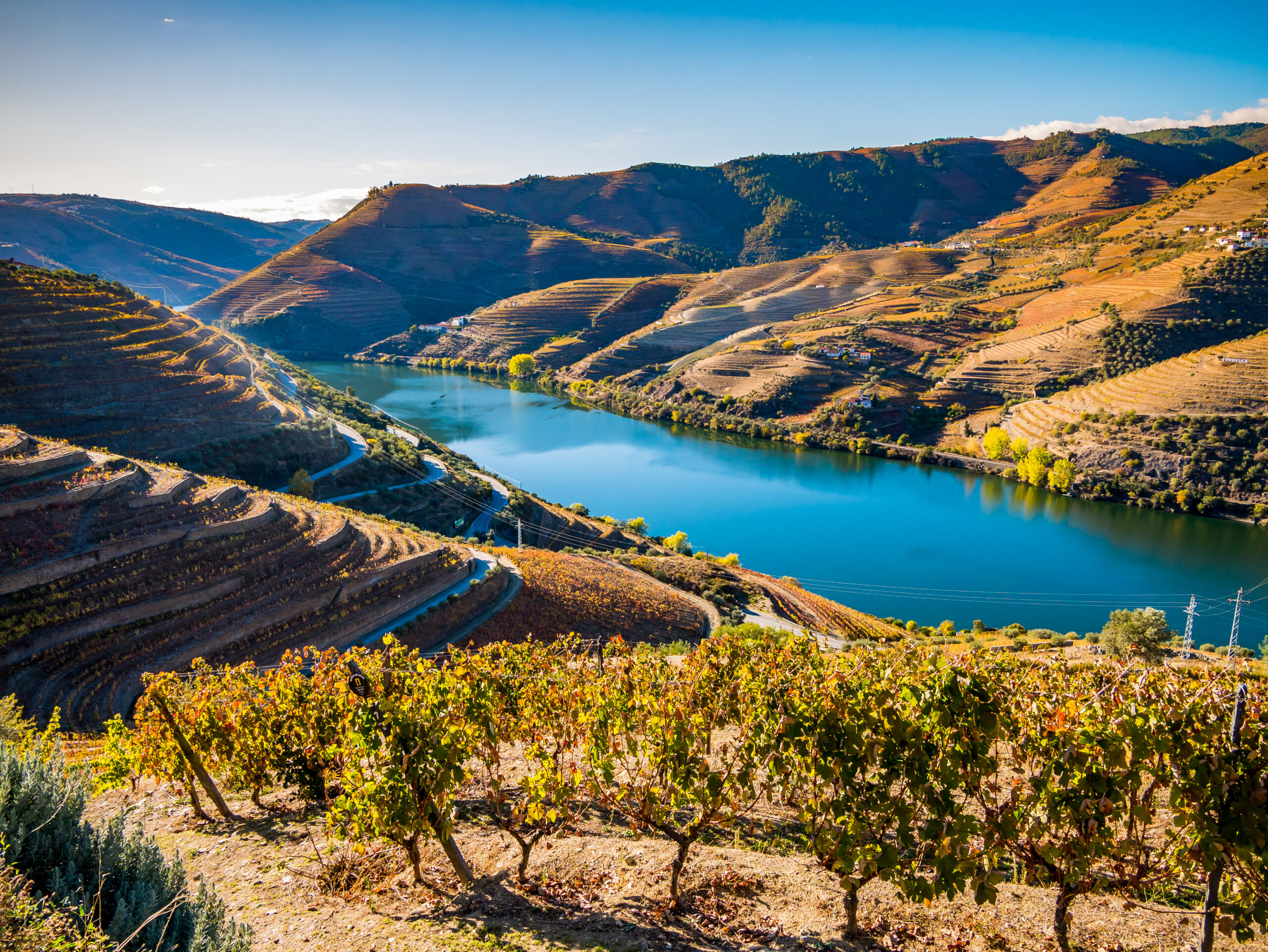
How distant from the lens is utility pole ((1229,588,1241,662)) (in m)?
25.7

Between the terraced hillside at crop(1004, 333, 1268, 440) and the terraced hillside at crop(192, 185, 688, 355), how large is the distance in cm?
10141

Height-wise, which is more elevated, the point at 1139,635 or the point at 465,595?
the point at 1139,635

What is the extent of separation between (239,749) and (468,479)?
36.4 metres

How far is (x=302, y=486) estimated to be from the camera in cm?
3622

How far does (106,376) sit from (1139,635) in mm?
50199

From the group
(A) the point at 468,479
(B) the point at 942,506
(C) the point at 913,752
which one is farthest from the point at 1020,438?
(C) the point at 913,752

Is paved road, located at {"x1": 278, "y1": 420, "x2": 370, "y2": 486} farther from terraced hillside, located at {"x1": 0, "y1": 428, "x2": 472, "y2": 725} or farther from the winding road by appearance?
terraced hillside, located at {"x1": 0, "y1": 428, "x2": 472, "y2": 725}

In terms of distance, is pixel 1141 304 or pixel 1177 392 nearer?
pixel 1177 392

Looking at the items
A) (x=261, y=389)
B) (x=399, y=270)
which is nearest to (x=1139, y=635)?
(x=261, y=389)

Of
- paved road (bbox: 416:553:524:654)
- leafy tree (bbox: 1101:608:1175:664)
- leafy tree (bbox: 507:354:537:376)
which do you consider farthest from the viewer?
leafy tree (bbox: 507:354:537:376)

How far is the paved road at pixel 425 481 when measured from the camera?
127ft

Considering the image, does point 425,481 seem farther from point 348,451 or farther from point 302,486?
point 302,486

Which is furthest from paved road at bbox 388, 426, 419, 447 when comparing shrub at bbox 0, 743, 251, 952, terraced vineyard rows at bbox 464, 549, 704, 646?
shrub at bbox 0, 743, 251, 952

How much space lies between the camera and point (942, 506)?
5331cm
